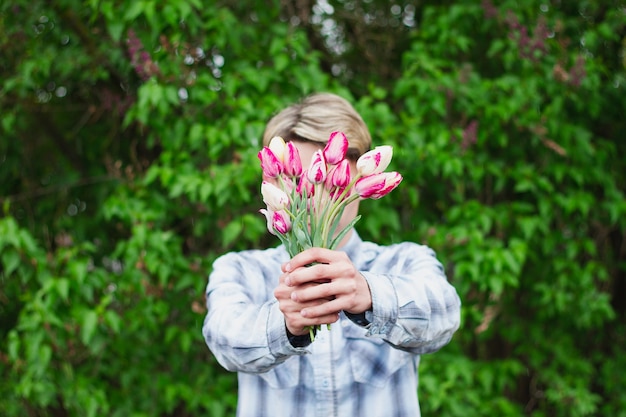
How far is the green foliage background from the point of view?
2.37 meters

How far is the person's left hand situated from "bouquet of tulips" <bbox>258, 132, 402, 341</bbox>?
0.04m

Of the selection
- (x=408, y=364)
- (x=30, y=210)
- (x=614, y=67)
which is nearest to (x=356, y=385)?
(x=408, y=364)

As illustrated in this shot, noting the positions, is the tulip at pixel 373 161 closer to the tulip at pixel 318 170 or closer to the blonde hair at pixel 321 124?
the tulip at pixel 318 170

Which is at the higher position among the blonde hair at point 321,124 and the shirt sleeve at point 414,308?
the blonde hair at point 321,124

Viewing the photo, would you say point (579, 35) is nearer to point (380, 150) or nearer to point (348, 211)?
point (348, 211)

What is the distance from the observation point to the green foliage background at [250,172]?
7.79 ft

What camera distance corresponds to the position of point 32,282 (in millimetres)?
2500

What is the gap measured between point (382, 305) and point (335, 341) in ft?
1.14

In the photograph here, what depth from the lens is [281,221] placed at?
89 centimetres

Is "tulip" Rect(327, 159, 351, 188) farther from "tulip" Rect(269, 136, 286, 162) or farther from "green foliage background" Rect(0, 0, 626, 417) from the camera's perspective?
"green foliage background" Rect(0, 0, 626, 417)

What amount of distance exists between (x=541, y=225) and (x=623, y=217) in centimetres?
45

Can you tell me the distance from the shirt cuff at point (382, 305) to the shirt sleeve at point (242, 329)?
114 mm

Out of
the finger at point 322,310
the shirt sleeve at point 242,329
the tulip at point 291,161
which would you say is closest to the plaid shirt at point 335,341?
the shirt sleeve at point 242,329

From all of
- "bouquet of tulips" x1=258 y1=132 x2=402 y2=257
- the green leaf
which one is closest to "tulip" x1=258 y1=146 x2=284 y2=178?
"bouquet of tulips" x1=258 y1=132 x2=402 y2=257
